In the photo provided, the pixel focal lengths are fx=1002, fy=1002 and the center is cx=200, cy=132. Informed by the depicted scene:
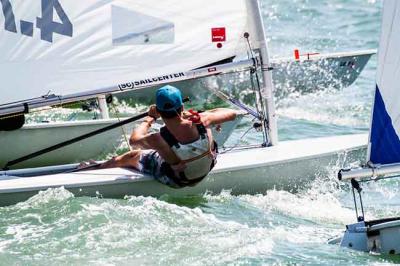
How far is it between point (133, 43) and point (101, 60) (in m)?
0.24

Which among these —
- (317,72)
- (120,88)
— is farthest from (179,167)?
(317,72)

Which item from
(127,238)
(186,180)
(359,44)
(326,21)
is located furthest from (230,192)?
(326,21)

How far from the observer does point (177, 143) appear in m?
6.03

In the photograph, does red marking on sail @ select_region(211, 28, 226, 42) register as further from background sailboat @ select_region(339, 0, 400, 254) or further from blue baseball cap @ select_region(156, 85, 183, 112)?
background sailboat @ select_region(339, 0, 400, 254)

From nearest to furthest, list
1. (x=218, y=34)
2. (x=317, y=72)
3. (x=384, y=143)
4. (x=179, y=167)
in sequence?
(x=384, y=143), (x=179, y=167), (x=218, y=34), (x=317, y=72)

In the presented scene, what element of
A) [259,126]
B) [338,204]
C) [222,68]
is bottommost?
[338,204]

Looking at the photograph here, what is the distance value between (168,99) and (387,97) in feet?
4.66

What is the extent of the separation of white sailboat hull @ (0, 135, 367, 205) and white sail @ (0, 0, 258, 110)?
23.0 inches

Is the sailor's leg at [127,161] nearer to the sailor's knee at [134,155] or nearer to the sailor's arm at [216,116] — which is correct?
the sailor's knee at [134,155]

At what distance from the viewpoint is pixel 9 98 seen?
20.6 ft

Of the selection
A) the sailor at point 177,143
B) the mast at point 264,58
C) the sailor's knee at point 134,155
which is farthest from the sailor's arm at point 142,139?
the mast at point 264,58

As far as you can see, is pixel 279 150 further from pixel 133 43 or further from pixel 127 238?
pixel 127 238

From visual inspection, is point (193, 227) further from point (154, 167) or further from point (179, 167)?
point (154, 167)

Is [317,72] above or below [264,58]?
below
